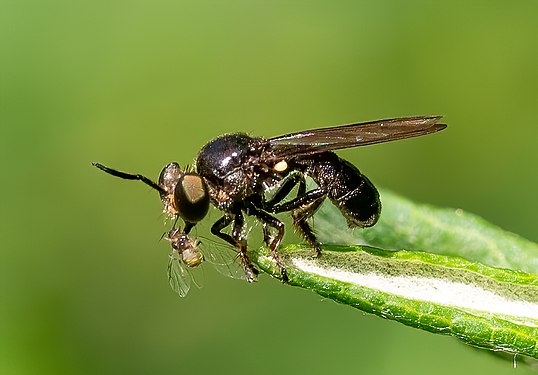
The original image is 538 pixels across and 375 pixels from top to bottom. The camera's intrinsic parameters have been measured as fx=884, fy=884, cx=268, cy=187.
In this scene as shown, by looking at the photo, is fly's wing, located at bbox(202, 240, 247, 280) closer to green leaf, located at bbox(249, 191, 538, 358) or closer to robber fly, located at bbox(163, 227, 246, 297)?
robber fly, located at bbox(163, 227, 246, 297)

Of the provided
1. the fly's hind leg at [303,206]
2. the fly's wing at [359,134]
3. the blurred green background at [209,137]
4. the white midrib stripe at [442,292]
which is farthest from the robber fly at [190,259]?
the blurred green background at [209,137]

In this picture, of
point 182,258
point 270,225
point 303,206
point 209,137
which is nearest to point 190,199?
point 182,258

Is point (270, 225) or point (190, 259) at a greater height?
point (270, 225)

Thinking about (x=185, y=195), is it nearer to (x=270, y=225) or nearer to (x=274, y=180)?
(x=270, y=225)

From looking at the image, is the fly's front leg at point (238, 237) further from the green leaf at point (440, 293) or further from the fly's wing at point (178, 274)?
the green leaf at point (440, 293)

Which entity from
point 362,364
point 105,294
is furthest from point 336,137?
point 105,294

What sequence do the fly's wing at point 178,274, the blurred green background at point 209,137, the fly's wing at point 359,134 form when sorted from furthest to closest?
the blurred green background at point 209,137, the fly's wing at point 359,134, the fly's wing at point 178,274

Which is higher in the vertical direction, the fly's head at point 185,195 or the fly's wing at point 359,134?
the fly's wing at point 359,134
